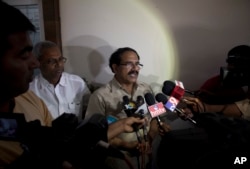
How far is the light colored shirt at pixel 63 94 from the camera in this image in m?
1.81

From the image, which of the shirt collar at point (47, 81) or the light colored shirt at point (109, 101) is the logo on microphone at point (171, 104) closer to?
the light colored shirt at point (109, 101)

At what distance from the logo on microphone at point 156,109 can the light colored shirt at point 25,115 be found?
0.49m

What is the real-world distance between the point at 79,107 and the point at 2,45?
1349 millimetres

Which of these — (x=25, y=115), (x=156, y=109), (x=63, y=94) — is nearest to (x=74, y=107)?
(x=63, y=94)

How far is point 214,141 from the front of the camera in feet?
2.30

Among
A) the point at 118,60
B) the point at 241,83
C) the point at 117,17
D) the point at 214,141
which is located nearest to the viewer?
the point at 214,141

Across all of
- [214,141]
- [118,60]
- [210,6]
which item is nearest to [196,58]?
[210,6]

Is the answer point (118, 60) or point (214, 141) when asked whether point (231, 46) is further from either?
point (214, 141)

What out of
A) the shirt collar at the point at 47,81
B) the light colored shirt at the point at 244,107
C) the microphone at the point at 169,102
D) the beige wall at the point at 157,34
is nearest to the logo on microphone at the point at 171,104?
the microphone at the point at 169,102

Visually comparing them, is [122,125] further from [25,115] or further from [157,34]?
[157,34]

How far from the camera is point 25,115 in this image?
0.75 metres

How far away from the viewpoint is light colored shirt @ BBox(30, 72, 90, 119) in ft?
5.92

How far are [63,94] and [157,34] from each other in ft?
3.17

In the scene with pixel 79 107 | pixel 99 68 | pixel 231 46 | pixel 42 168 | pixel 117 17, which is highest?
pixel 117 17
